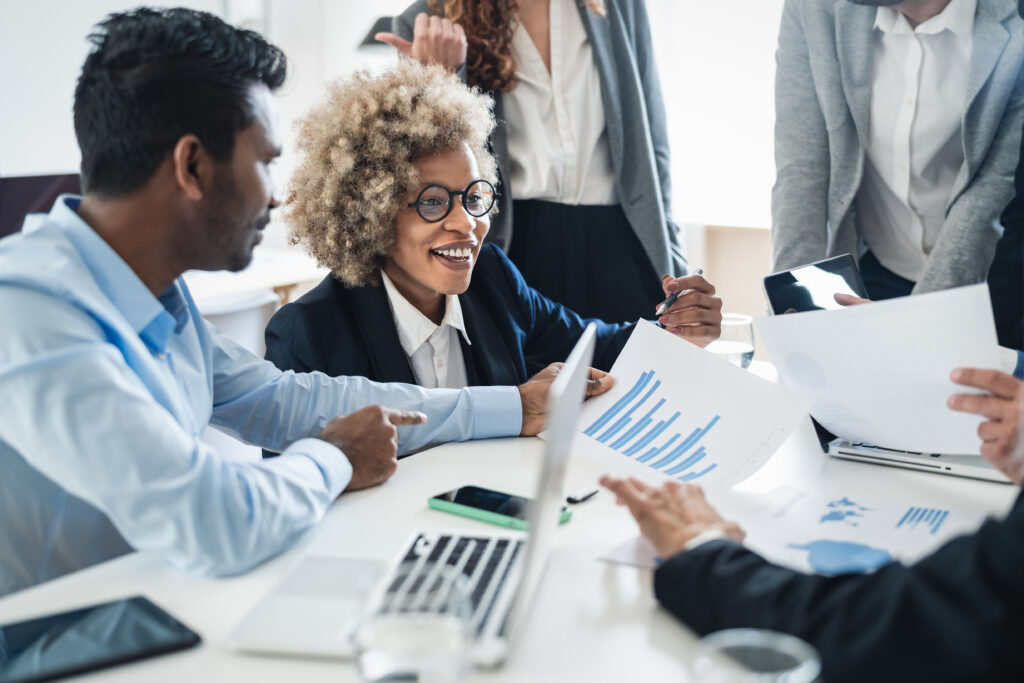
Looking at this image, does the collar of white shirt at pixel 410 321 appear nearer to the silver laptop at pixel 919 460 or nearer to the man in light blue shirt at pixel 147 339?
the man in light blue shirt at pixel 147 339

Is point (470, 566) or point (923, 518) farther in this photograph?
point (923, 518)

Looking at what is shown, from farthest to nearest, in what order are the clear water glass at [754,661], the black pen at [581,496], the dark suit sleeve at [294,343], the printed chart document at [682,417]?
1. the dark suit sleeve at [294,343]
2. the printed chart document at [682,417]
3. the black pen at [581,496]
4. the clear water glass at [754,661]

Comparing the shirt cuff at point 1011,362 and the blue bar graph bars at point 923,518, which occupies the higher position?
the shirt cuff at point 1011,362

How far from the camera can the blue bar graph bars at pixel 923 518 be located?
1.07m

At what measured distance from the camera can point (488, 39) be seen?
85.7 inches

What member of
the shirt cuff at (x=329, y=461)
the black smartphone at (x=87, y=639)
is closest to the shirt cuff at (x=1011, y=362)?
the shirt cuff at (x=329, y=461)

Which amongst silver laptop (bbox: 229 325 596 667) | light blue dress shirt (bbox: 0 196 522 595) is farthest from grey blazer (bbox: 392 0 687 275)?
silver laptop (bbox: 229 325 596 667)

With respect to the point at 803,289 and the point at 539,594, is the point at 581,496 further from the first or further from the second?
the point at 803,289

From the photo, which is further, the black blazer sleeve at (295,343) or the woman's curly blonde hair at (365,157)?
the woman's curly blonde hair at (365,157)

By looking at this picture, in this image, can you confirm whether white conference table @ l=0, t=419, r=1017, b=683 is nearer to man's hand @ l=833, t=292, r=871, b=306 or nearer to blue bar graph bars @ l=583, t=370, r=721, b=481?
blue bar graph bars @ l=583, t=370, r=721, b=481

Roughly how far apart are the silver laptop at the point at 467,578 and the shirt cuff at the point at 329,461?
0.51 feet

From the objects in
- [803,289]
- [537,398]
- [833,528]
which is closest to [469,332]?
[537,398]

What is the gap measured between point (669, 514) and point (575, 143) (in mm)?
1430

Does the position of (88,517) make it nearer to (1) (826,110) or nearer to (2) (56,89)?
(1) (826,110)
